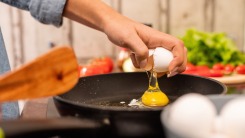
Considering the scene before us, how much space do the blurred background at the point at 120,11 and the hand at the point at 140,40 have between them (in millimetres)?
1603

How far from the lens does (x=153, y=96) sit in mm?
885

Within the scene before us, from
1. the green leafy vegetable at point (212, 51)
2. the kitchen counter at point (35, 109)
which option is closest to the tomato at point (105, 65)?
the green leafy vegetable at point (212, 51)

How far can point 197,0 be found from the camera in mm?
2516

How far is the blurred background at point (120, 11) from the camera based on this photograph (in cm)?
248

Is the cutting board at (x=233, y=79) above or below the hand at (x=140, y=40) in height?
below

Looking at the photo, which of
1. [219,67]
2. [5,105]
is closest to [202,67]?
[219,67]

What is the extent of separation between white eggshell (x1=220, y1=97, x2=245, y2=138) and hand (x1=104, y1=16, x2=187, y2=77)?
0.32m

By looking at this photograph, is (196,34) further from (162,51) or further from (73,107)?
(73,107)

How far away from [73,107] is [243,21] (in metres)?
2.17

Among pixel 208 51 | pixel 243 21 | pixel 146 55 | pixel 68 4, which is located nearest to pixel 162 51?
pixel 146 55

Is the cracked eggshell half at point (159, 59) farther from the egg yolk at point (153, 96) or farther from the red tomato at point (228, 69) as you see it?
the red tomato at point (228, 69)

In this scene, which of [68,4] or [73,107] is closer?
[73,107]

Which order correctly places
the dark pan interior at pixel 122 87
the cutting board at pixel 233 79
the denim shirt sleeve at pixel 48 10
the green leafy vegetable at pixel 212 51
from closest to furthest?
the denim shirt sleeve at pixel 48 10 → the dark pan interior at pixel 122 87 → the cutting board at pixel 233 79 → the green leafy vegetable at pixel 212 51

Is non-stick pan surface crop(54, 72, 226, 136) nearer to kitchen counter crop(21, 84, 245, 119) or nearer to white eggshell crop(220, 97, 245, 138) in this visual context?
kitchen counter crop(21, 84, 245, 119)
